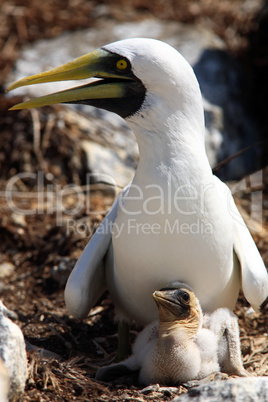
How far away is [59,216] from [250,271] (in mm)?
2829

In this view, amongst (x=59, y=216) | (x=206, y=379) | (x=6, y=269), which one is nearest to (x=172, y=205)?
(x=206, y=379)

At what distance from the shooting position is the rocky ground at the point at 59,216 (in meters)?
4.15

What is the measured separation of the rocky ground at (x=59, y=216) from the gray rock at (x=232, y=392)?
1.66ft

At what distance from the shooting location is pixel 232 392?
326 centimetres

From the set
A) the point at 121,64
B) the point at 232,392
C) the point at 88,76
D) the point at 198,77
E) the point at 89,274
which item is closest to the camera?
the point at 232,392

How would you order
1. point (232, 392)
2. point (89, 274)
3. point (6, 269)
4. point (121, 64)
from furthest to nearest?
point (6, 269) → point (89, 274) → point (121, 64) → point (232, 392)

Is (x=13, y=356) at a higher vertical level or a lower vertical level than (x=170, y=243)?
lower

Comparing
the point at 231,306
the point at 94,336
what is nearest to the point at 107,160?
the point at 94,336

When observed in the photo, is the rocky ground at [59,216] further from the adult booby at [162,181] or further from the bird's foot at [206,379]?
the adult booby at [162,181]

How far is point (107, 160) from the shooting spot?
23.3 feet

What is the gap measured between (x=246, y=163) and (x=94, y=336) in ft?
11.5

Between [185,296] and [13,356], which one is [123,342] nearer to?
[185,296]

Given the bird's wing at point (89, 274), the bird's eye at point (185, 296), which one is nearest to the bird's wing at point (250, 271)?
the bird's eye at point (185, 296)

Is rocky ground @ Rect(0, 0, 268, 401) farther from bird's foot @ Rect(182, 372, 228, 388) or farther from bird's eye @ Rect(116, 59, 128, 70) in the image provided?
bird's eye @ Rect(116, 59, 128, 70)
